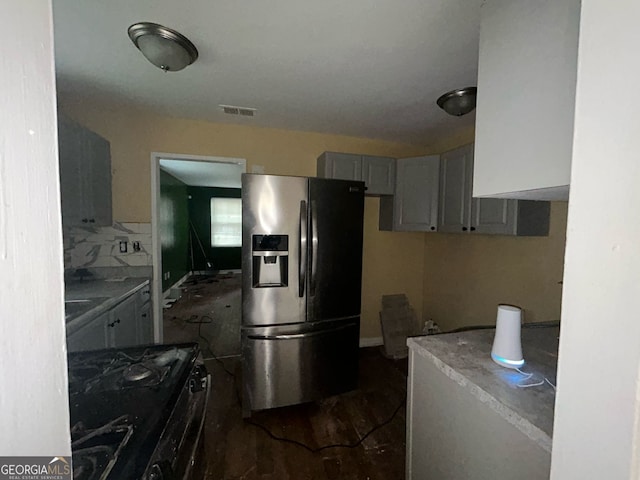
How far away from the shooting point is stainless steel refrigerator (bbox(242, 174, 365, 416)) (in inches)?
77.4

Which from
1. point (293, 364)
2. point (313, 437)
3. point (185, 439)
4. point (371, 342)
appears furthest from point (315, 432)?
point (371, 342)

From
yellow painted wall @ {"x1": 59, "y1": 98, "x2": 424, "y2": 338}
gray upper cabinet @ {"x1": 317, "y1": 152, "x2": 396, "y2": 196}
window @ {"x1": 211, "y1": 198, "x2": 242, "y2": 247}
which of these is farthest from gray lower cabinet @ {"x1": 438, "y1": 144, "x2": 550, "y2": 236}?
window @ {"x1": 211, "y1": 198, "x2": 242, "y2": 247}

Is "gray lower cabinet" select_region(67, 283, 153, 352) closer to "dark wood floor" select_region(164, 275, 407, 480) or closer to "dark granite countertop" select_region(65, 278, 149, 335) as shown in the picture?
"dark granite countertop" select_region(65, 278, 149, 335)

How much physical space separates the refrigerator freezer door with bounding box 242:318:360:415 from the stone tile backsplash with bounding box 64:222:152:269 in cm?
143

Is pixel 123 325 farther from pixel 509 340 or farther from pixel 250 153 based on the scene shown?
pixel 509 340

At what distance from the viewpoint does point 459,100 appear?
1.95 m

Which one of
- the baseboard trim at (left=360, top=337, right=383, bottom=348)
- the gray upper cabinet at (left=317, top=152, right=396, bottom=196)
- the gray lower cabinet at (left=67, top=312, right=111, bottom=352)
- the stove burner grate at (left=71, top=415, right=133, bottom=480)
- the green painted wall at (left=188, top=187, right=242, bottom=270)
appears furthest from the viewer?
the green painted wall at (left=188, top=187, right=242, bottom=270)

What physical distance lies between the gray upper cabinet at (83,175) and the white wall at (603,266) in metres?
2.59

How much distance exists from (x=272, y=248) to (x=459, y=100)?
5.73ft

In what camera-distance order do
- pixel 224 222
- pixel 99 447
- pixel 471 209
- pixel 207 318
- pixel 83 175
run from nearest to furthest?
pixel 99 447, pixel 83 175, pixel 471 209, pixel 207 318, pixel 224 222

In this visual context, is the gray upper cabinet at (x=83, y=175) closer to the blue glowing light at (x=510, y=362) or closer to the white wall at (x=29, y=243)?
the white wall at (x=29, y=243)

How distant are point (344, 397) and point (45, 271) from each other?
2388 mm

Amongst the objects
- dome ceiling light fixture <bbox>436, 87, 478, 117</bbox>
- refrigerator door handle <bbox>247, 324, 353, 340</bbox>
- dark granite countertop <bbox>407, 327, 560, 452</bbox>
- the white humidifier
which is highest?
dome ceiling light fixture <bbox>436, 87, 478, 117</bbox>

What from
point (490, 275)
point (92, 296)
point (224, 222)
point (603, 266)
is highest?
point (224, 222)
